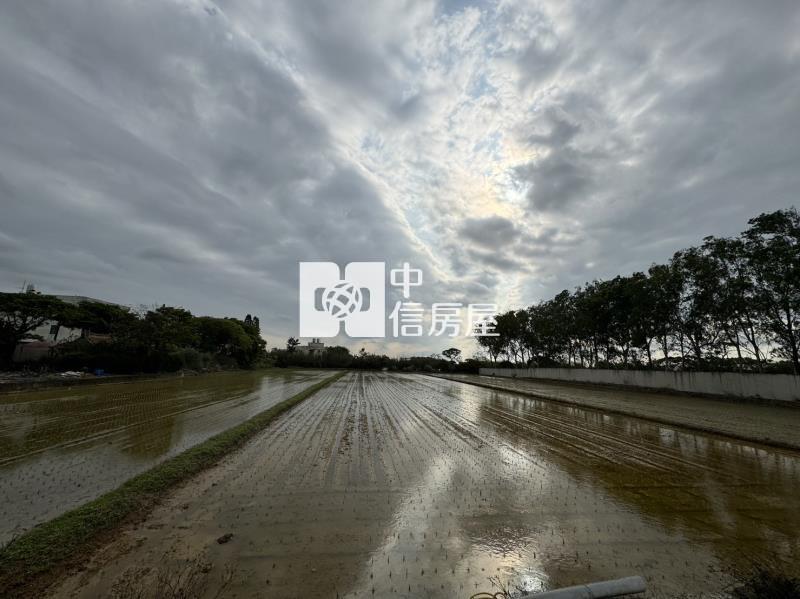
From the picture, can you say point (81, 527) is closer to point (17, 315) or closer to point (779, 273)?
point (779, 273)

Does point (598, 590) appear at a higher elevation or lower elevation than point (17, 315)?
lower

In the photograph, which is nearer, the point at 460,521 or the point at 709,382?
the point at 460,521

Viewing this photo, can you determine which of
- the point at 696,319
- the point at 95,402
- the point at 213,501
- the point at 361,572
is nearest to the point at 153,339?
the point at 95,402

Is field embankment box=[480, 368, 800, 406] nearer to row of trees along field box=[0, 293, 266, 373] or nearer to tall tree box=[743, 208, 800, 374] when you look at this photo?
tall tree box=[743, 208, 800, 374]

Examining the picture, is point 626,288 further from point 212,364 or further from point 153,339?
point 212,364

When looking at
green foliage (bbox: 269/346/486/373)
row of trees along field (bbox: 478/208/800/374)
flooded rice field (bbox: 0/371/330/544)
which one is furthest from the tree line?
flooded rice field (bbox: 0/371/330/544)

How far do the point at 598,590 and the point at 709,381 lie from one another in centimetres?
2513

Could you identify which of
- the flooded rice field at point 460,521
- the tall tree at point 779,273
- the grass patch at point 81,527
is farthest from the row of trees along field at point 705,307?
the grass patch at point 81,527

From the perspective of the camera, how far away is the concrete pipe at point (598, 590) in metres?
2.50

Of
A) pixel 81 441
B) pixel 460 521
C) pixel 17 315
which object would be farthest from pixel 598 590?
pixel 17 315

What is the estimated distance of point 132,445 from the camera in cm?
750

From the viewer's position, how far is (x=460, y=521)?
4.26 m

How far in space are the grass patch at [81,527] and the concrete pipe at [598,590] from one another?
3905 millimetres

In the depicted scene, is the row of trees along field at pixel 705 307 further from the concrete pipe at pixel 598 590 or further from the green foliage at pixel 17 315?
the green foliage at pixel 17 315
